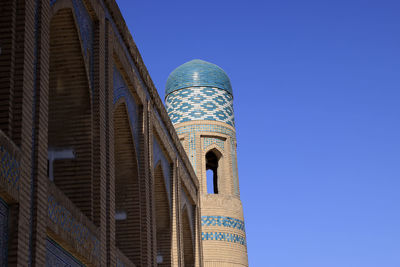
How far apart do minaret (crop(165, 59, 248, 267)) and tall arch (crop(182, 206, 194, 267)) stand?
257 centimetres

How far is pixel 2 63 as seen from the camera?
5.36 metres

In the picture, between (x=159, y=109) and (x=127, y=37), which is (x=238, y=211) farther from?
(x=127, y=37)

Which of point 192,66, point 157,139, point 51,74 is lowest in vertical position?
point 51,74

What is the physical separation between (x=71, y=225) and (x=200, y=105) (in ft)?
38.9

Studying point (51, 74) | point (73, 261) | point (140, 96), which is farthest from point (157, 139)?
point (73, 261)

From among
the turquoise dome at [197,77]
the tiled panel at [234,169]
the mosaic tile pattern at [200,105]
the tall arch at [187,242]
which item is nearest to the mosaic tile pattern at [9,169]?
the tall arch at [187,242]

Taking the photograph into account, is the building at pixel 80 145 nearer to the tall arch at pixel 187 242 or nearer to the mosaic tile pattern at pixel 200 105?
the tall arch at pixel 187 242

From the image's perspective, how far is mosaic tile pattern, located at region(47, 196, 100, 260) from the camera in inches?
229

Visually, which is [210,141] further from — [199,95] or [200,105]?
[199,95]

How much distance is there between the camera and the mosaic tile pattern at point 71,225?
581 cm

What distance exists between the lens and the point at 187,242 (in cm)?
1382

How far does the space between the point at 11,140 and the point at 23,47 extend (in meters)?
0.85

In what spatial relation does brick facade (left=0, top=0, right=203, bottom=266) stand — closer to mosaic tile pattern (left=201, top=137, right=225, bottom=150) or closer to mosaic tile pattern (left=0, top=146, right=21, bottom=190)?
mosaic tile pattern (left=0, top=146, right=21, bottom=190)

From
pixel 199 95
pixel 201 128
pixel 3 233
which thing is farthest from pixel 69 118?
pixel 199 95
